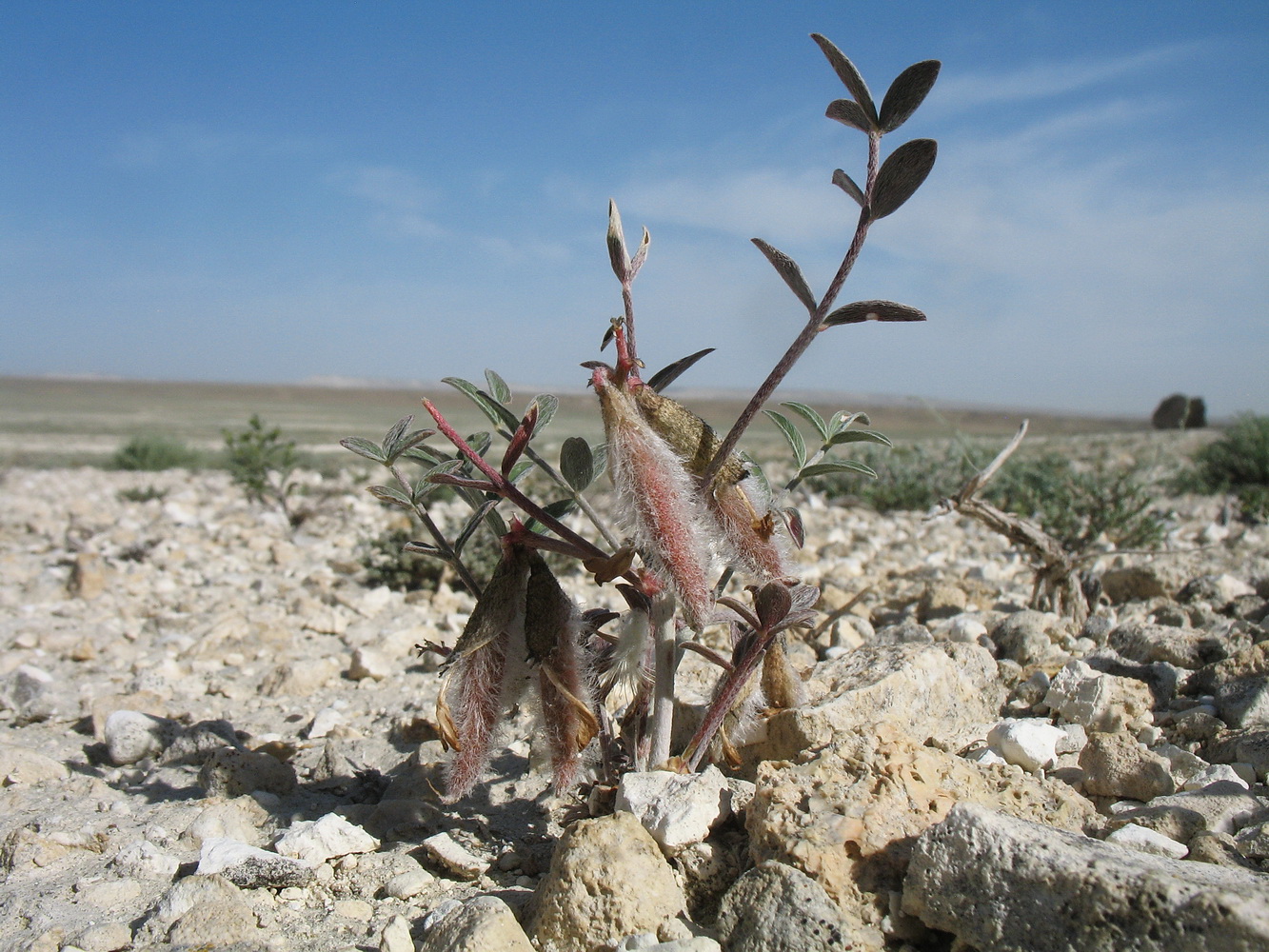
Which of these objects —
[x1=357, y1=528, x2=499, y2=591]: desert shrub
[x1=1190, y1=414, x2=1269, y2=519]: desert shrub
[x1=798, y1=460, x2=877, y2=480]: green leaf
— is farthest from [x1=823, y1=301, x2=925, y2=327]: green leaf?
[x1=1190, y1=414, x2=1269, y2=519]: desert shrub

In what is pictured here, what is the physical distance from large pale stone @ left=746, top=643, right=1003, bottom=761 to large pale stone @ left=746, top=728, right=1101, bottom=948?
244 mm

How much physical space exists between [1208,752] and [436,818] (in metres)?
1.87

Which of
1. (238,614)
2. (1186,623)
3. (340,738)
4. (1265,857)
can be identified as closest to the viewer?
(1265,857)

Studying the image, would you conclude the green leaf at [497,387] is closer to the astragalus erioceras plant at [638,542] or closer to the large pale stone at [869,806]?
the astragalus erioceras plant at [638,542]

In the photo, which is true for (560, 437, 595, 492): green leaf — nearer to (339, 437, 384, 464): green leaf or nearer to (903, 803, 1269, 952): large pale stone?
(339, 437, 384, 464): green leaf

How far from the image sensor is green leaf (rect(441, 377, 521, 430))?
6.05 ft

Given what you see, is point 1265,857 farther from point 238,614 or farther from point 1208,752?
point 238,614

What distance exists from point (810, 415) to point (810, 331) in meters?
0.56

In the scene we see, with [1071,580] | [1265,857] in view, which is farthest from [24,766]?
[1071,580]

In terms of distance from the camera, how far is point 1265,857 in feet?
5.04

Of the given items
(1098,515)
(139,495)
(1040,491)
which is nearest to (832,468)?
(1098,515)

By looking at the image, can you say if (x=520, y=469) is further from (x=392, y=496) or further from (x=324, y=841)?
(x=324, y=841)

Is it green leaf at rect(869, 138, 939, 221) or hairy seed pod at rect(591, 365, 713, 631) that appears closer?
green leaf at rect(869, 138, 939, 221)

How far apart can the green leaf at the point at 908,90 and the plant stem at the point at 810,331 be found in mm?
51
